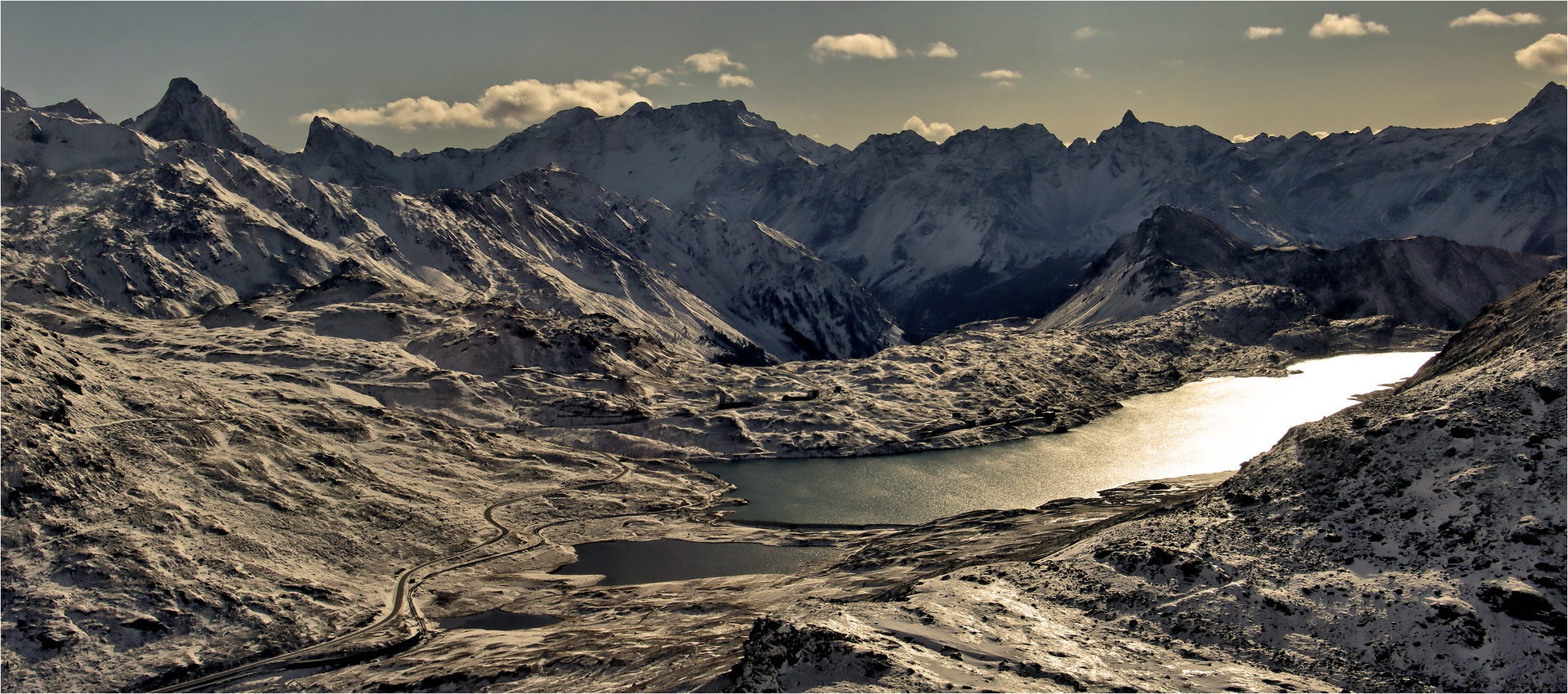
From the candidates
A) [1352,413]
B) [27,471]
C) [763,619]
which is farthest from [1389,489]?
[27,471]

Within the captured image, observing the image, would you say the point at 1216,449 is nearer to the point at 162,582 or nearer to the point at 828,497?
the point at 828,497

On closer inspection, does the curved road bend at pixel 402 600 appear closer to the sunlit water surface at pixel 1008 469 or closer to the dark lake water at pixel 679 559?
the dark lake water at pixel 679 559

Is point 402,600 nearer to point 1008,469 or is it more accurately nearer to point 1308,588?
point 1308,588

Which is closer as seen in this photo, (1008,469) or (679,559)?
(679,559)

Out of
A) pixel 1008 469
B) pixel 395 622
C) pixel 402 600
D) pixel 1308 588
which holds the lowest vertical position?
pixel 395 622

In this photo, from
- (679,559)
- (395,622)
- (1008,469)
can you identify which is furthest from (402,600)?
(1008,469)

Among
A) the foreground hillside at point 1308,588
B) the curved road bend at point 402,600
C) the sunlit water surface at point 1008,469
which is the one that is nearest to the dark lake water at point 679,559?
the curved road bend at point 402,600

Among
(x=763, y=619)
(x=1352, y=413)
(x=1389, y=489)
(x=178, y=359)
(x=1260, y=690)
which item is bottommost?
(x=1260, y=690)

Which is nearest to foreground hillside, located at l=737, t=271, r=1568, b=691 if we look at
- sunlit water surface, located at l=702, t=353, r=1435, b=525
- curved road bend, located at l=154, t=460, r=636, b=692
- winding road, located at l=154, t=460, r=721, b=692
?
winding road, located at l=154, t=460, r=721, b=692
